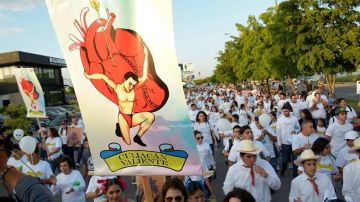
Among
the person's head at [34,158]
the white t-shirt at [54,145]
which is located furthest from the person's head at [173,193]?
the white t-shirt at [54,145]

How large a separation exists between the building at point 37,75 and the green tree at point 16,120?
48.5 ft

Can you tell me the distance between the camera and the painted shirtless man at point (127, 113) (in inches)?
127

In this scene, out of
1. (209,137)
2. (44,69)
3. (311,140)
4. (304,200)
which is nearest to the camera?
(304,200)

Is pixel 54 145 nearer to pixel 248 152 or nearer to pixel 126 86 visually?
pixel 248 152

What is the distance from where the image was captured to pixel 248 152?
4973mm

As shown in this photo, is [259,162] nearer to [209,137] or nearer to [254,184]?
[254,184]

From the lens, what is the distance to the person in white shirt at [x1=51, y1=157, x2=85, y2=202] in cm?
605

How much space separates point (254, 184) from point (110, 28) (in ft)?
9.25

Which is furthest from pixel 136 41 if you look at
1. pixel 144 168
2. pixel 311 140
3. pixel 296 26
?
pixel 296 26

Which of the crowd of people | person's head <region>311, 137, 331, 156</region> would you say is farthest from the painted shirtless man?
person's head <region>311, 137, 331, 156</region>

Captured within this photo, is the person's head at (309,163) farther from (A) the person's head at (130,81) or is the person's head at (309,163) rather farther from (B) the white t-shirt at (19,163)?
(B) the white t-shirt at (19,163)

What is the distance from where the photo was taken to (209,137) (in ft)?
36.0

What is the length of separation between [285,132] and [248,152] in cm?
494

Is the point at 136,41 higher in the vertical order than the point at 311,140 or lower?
higher
